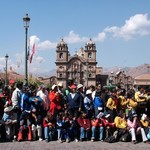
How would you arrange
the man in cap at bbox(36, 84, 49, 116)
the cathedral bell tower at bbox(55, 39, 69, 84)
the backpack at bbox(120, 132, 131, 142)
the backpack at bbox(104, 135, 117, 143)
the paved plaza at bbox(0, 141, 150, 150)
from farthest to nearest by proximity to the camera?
the cathedral bell tower at bbox(55, 39, 69, 84), the man in cap at bbox(36, 84, 49, 116), the backpack at bbox(120, 132, 131, 142), the backpack at bbox(104, 135, 117, 143), the paved plaza at bbox(0, 141, 150, 150)

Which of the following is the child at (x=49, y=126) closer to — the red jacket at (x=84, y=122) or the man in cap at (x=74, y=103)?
the man in cap at (x=74, y=103)

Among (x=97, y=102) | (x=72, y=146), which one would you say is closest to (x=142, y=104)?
(x=97, y=102)

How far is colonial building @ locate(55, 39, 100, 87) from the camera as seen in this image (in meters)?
125

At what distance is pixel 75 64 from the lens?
130 metres

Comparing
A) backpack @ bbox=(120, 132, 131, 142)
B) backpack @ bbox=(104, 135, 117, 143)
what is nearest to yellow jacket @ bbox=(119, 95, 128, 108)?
backpack @ bbox=(120, 132, 131, 142)

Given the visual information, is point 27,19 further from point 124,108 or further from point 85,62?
point 85,62

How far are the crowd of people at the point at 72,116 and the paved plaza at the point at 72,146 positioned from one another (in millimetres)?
416

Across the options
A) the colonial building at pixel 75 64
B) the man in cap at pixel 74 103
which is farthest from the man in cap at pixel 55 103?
the colonial building at pixel 75 64

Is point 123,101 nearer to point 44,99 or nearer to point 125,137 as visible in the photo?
point 125,137

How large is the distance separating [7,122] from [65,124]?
6.75 feet

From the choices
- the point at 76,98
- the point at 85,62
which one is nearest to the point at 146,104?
the point at 76,98

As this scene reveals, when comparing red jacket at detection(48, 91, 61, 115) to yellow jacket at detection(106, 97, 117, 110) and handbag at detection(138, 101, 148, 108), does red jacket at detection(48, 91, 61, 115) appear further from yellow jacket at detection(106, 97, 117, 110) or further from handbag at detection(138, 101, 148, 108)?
handbag at detection(138, 101, 148, 108)

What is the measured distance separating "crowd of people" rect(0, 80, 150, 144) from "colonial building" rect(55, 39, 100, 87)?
10979 cm

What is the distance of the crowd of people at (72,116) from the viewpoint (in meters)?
13.0
